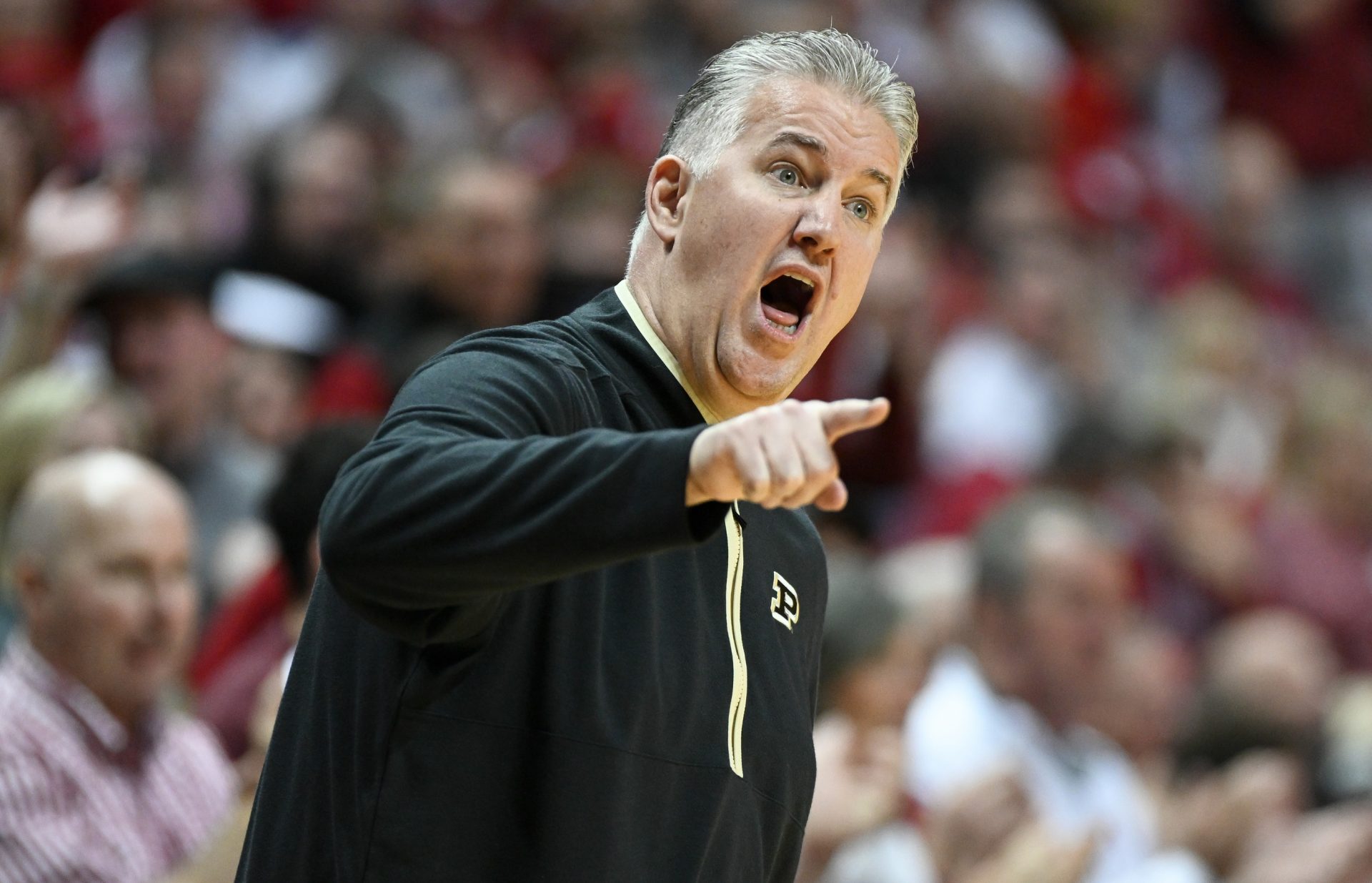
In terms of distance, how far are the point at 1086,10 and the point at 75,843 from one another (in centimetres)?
785

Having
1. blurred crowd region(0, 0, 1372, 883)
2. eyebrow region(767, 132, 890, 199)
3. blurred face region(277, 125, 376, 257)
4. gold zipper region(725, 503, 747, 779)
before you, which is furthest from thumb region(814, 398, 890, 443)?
blurred face region(277, 125, 376, 257)

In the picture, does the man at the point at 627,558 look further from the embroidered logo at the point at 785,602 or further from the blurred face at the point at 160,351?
the blurred face at the point at 160,351

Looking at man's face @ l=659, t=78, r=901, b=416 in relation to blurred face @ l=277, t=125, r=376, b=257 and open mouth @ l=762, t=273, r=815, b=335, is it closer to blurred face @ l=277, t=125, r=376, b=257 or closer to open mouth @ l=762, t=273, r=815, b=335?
open mouth @ l=762, t=273, r=815, b=335

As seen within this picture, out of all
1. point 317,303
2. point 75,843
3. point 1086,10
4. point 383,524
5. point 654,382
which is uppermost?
point 1086,10

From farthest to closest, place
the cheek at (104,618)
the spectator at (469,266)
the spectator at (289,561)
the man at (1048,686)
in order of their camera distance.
A: the spectator at (469,266), the man at (1048,686), the spectator at (289,561), the cheek at (104,618)

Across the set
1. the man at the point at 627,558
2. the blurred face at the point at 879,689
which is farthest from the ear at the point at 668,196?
the blurred face at the point at 879,689

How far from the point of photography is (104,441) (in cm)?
418

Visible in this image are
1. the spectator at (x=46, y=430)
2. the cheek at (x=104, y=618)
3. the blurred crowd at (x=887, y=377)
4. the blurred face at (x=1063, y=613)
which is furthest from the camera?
the blurred face at (x=1063, y=613)

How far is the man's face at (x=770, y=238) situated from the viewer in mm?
2150

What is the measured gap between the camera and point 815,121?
218 centimetres

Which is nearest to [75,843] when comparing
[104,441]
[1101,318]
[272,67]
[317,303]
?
[104,441]

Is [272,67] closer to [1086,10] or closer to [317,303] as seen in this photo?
[317,303]

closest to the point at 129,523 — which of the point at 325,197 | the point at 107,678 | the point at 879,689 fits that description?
the point at 107,678

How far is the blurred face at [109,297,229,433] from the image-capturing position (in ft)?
16.2
